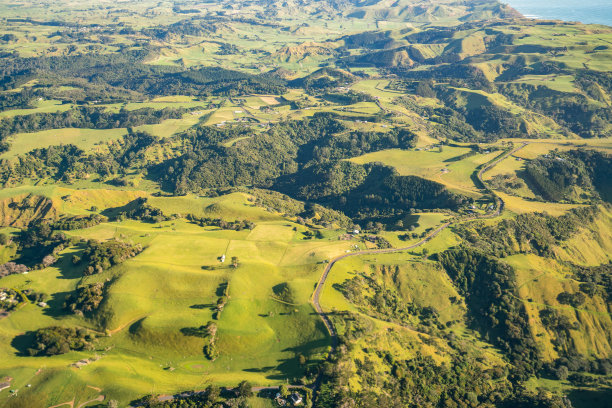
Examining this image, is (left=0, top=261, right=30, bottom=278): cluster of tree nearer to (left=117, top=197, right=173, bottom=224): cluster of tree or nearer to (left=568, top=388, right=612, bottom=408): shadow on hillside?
(left=117, top=197, right=173, bottom=224): cluster of tree

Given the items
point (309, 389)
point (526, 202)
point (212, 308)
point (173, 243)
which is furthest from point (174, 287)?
point (526, 202)

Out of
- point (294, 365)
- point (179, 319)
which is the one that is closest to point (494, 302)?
point (294, 365)

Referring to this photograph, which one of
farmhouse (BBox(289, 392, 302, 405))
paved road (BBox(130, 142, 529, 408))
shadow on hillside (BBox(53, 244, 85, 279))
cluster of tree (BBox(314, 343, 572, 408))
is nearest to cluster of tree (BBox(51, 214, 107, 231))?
shadow on hillside (BBox(53, 244, 85, 279))

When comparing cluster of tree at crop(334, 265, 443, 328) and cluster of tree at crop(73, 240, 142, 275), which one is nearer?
cluster of tree at crop(334, 265, 443, 328)

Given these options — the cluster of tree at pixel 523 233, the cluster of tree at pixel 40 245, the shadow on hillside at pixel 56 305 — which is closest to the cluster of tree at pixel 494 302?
the cluster of tree at pixel 523 233

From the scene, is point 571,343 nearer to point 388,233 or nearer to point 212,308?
point 388,233

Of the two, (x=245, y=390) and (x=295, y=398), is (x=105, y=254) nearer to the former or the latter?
(x=245, y=390)

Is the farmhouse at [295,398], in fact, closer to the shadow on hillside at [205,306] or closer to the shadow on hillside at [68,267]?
the shadow on hillside at [205,306]
